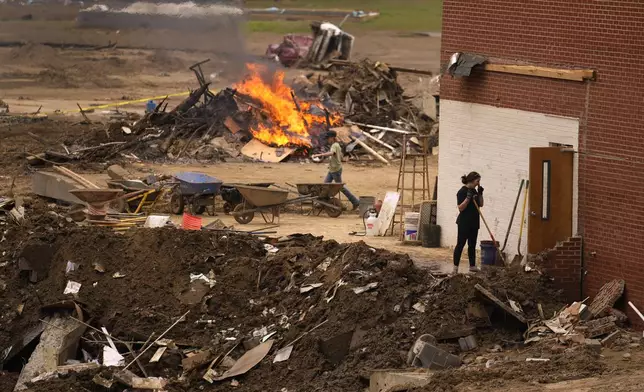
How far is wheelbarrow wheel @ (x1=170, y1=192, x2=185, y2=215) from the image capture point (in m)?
27.6

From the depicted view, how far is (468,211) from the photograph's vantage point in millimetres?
21141

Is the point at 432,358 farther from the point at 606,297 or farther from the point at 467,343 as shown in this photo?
the point at 606,297

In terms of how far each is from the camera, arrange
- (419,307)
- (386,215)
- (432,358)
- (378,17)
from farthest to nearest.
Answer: (378,17) < (386,215) < (419,307) < (432,358)

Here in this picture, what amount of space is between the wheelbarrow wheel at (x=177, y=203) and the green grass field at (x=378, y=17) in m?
38.5

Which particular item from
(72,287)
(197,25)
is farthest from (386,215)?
(197,25)

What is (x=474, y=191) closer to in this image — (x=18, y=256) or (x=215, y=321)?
(x=215, y=321)

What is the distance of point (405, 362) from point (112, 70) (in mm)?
37430

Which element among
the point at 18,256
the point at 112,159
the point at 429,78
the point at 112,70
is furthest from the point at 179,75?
the point at 18,256

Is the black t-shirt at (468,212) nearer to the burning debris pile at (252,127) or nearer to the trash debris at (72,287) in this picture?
the trash debris at (72,287)

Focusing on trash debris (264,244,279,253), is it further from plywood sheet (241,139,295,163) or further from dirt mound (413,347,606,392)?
plywood sheet (241,139,295,163)

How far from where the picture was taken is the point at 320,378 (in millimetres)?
18906

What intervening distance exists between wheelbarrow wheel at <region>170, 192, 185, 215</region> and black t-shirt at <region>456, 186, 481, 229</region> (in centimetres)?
797

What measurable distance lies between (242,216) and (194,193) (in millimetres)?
1235

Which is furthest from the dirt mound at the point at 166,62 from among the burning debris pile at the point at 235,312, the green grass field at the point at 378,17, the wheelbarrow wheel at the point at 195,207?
the burning debris pile at the point at 235,312
